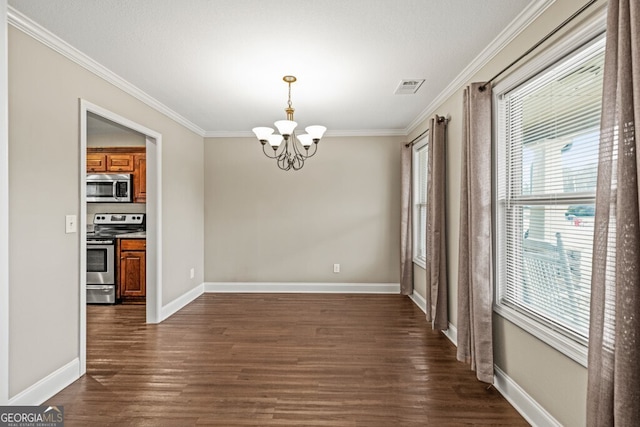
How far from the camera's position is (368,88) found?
3.57m

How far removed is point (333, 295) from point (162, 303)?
238 centimetres

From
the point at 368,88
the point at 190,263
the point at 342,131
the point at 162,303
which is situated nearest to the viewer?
the point at 368,88

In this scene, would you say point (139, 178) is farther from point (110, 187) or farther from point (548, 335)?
point (548, 335)

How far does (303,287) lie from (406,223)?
186 cm

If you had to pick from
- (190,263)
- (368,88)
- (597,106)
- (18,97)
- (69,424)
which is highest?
(368,88)

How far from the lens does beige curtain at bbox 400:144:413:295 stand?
5.16m

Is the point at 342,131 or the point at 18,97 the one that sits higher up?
the point at 342,131

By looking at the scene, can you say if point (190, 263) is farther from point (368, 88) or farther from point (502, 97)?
point (502, 97)

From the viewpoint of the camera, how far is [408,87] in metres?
3.54

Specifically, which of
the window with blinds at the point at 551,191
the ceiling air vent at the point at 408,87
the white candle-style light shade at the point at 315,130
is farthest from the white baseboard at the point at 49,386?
the ceiling air vent at the point at 408,87

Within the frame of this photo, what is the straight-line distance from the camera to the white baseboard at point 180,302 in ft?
14.2

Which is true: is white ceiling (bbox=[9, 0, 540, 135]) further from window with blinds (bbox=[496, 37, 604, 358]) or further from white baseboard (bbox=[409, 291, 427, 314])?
white baseboard (bbox=[409, 291, 427, 314])

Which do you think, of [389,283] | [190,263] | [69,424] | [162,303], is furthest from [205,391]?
[389,283]

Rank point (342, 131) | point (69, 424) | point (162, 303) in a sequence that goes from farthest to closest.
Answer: point (342, 131), point (162, 303), point (69, 424)
